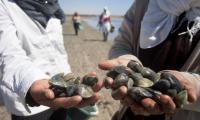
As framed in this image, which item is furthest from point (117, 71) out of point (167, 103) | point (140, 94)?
point (167, 103)

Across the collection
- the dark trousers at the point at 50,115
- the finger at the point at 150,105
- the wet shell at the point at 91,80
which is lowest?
the dark trousers at the point at 50,115

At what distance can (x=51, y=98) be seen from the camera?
2.35 m

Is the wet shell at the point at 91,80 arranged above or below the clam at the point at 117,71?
below

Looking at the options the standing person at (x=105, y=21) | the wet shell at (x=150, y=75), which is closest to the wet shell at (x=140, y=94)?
the wet shell at (x=150, y=75)

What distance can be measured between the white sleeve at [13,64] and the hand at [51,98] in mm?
68

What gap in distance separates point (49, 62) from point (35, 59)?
0.43ft

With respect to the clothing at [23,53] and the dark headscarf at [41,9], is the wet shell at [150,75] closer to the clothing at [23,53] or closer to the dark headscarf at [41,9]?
the clothing at [23,53]

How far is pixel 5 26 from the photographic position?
9.45 ft

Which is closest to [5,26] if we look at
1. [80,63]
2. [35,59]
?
[35,59]

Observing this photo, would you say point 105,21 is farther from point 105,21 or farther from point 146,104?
point 146,104

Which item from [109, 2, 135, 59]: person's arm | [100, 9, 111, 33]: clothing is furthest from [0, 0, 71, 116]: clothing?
[100, 9, 111, 33]: clothing

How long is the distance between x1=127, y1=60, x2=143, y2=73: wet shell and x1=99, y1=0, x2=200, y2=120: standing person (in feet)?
0.27

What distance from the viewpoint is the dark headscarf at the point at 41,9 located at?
3.12 meters

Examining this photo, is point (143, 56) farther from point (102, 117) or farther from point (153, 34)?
point (102, 117)
